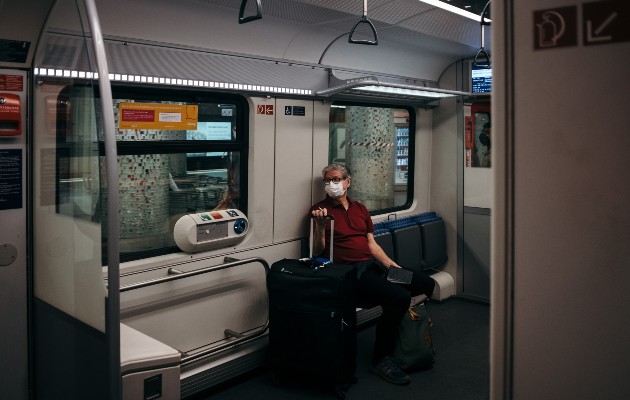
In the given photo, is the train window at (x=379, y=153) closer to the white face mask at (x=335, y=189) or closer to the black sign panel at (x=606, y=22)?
the white face mask at (x=335, y=189)

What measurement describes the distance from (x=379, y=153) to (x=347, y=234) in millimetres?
2036

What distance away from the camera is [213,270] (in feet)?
14.0

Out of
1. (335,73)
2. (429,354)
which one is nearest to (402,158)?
(335,73)

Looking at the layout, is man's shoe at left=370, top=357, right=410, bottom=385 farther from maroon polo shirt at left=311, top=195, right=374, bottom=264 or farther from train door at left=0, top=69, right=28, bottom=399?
train door at left=0, top=69, right=28, bottom=399

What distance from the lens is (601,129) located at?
3.24ft

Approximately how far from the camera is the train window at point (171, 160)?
Answer: 3988 millimetres

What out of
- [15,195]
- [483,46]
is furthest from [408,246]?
[15,195]

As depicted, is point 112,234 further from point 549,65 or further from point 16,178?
point 549,65

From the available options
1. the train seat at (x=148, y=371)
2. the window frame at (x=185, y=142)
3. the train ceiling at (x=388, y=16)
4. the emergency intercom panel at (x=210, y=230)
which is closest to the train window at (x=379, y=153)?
the train ceiling at (x=388, y=16)

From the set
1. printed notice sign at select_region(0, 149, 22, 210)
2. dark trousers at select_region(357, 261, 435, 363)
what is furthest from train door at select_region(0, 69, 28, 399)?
dark trousers at select_region(357, 261, 435, 363)

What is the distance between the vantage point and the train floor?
14.3 feet

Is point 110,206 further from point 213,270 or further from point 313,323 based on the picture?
point 313,323

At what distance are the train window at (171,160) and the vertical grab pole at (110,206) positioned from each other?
69.7 inches

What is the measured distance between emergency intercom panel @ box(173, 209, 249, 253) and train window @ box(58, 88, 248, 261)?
7.0 inches
